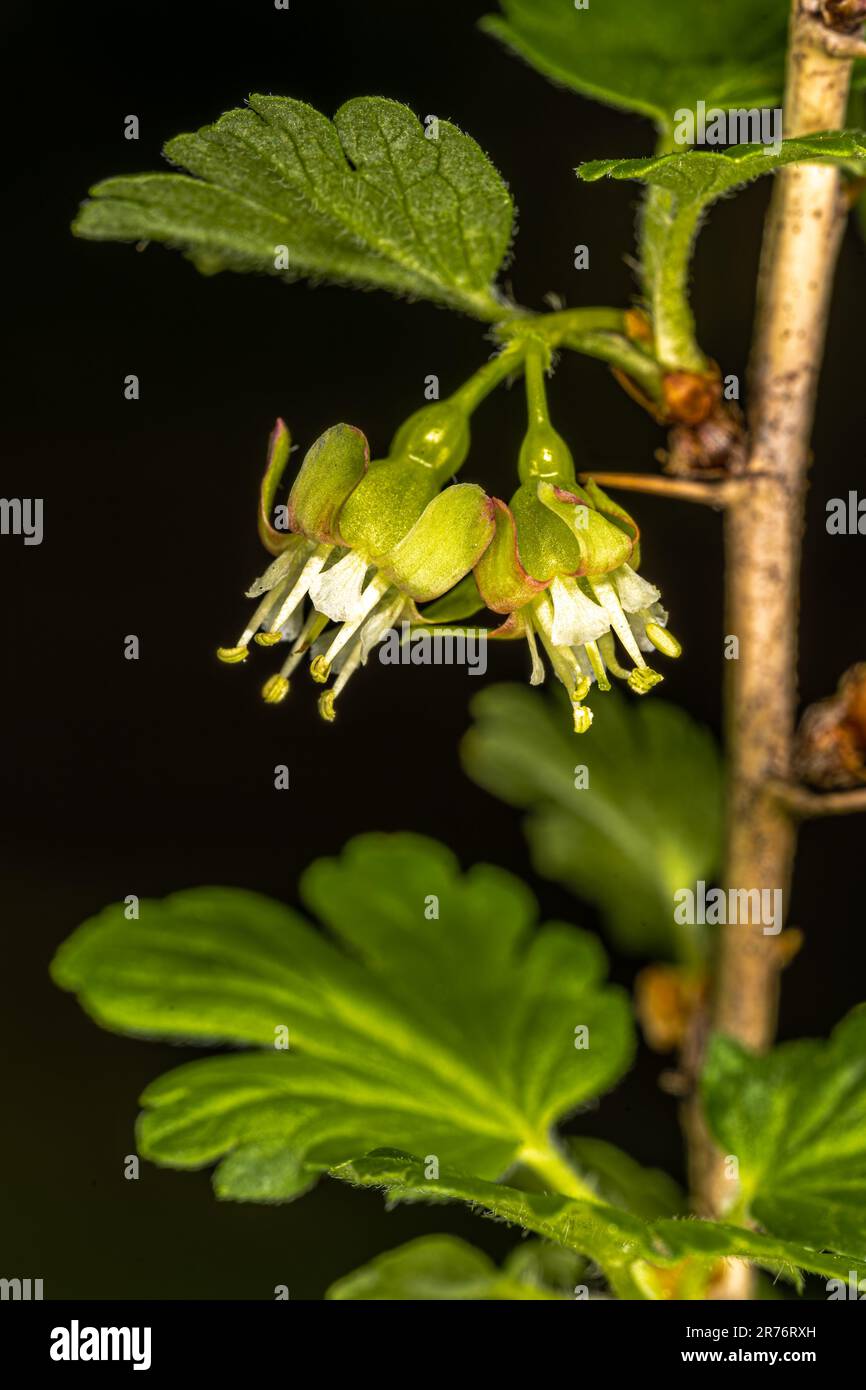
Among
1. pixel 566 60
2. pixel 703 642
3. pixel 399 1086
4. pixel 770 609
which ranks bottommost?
pixel 399 1086

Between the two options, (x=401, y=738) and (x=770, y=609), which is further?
(x=401, y=738)

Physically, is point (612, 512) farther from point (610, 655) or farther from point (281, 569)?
point (281, 569)

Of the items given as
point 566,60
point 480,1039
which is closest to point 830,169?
point 566,60

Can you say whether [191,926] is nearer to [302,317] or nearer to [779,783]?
[779,783]

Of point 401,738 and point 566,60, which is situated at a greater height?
point 566,60

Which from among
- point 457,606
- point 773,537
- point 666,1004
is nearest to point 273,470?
point 457,606

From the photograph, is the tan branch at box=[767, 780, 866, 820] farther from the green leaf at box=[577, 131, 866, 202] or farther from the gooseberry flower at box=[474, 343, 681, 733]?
the green leaf at box=[577, 131, 866, 202]
